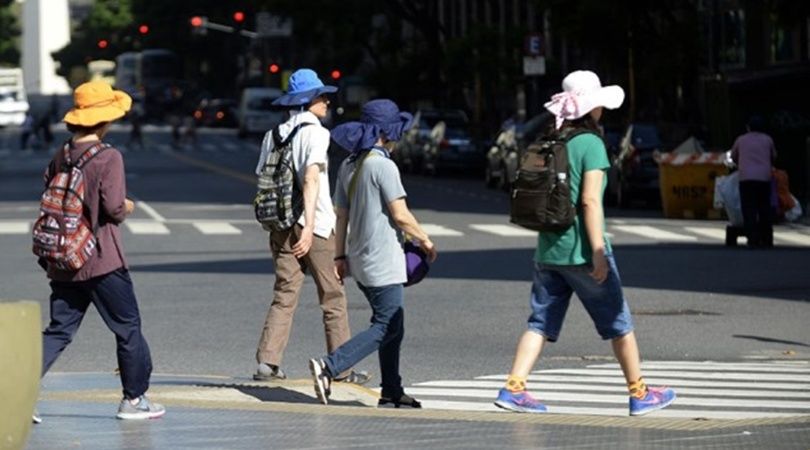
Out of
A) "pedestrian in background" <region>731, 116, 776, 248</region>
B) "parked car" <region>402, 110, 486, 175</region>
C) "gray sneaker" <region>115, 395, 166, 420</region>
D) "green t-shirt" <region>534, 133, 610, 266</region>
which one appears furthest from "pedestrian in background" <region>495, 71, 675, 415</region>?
"parked car" <region>402, 110, 486, 175</region>

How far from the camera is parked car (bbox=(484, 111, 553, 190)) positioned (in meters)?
43.5

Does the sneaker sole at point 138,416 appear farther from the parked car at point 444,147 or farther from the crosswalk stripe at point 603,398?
the parked car at point 444,147

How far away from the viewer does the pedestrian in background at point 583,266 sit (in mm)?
11281

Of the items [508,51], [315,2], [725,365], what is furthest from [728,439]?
[315,2]

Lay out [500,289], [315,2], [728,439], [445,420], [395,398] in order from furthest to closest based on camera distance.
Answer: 1. [315,2]
2. [500,289]
3. [395,398]
4. [445,420]
5. [728,439]

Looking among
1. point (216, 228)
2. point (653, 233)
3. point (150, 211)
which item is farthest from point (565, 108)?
point (150, 211)

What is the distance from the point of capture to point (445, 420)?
10844mm

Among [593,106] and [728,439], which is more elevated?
[593,106]

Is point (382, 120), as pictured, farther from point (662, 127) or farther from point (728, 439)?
point (662, 127)

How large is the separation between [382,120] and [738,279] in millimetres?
10891

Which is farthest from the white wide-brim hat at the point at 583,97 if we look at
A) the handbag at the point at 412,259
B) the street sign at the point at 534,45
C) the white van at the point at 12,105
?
the white van at the point at 12,105

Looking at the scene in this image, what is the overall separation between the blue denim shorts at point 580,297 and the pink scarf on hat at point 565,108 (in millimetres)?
727

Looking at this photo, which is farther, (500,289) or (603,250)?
(500,289)

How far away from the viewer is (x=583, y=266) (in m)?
11.3
